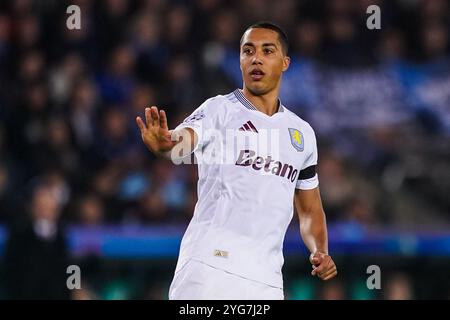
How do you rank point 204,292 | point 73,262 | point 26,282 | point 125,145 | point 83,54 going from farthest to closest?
point 83,54 < point 125,145 < point 73,262 < point 26,282 < point 204,292

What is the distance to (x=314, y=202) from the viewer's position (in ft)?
17.2

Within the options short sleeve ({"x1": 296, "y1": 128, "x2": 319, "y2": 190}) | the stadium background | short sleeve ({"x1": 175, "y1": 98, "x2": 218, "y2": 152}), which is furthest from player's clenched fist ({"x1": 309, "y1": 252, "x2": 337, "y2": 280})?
the stadium background

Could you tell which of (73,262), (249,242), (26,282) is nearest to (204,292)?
(249,242)

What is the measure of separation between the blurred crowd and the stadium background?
0.05 ft

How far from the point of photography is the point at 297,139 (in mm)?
4996

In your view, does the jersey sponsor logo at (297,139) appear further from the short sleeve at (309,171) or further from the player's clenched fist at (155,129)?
the player's clenched fist at (155,129)

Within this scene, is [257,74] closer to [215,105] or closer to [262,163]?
[215,105]

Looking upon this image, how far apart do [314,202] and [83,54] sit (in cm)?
553

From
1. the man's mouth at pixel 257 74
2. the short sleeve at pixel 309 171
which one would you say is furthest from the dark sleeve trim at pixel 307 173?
the man's mouth at pixel 257 74

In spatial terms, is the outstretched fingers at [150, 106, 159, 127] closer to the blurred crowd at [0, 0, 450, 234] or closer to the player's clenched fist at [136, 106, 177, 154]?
the player's clenched fist at [136, 106, 177, 154]

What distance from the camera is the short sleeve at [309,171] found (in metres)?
5.11

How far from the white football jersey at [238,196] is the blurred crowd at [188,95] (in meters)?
3.81
